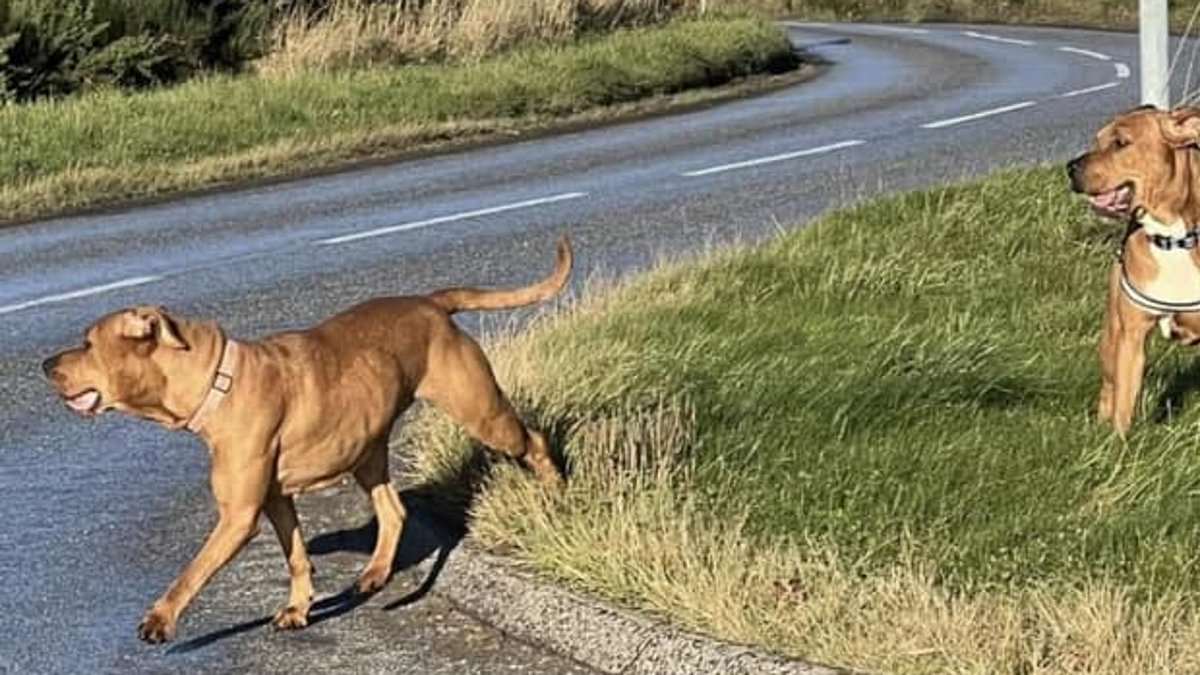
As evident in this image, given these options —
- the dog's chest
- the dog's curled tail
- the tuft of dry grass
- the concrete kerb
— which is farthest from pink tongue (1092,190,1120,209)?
the tuft of dry grass

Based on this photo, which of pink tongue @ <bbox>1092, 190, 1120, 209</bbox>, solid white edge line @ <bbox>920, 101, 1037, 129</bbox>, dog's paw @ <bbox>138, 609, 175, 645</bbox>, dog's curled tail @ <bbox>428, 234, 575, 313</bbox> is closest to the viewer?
dog's paw @ <bbox>138, 609, 175, 645</bbox>

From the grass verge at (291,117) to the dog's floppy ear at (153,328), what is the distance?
32.5 ft

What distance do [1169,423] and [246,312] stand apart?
5.01 metres

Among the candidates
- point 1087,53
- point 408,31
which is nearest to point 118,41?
point 408,31

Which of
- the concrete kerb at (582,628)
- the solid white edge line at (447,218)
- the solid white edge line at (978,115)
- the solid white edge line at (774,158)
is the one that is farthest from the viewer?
the solid white edge line at (978,115)

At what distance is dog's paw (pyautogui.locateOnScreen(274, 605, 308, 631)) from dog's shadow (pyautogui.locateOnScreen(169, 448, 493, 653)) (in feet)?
0.19

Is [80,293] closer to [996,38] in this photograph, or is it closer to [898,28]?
[996,38]

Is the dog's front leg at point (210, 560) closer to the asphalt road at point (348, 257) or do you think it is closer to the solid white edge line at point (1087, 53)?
the asphalt road at point (348, 257)

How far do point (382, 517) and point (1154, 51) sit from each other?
17.4 feet

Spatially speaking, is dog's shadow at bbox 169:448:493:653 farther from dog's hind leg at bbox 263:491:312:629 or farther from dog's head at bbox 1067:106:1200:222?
dog's head at bbox 1067:106:1200:222

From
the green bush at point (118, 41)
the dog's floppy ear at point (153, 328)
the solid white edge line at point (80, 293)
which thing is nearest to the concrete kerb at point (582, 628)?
the dog's floppy ear at point (153, 328)

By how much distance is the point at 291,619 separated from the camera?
20.6ft

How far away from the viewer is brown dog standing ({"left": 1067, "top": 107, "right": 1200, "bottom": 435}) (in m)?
7.18

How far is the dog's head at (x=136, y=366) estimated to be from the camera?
19.1ft
